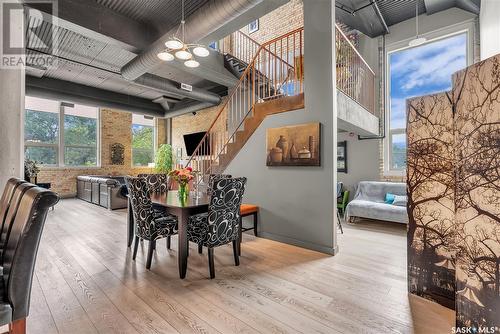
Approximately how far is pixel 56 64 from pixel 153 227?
593cm

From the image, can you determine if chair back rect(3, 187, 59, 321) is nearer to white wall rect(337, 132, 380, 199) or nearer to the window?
white wall rect(337, 132, 380, 199)

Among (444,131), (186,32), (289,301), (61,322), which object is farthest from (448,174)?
(186,32)

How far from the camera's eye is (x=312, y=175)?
3539 millimetres

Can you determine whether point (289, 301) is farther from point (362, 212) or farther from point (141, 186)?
point (362, 212)

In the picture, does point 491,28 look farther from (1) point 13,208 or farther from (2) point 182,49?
(1) point 13,208

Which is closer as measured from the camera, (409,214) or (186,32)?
(409,214)

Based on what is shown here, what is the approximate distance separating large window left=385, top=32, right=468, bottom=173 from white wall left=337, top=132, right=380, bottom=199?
0.29 metres

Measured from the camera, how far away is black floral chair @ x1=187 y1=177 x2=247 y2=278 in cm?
260

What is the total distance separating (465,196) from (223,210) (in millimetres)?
2045

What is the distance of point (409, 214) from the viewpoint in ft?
7.71

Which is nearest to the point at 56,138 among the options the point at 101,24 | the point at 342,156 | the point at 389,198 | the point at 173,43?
the point at 101,24

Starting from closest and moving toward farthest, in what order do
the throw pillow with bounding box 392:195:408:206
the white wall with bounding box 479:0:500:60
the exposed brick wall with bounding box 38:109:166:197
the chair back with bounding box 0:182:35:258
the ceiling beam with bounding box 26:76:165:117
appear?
the chair back with bounding box 0:182:35:258, the white wall with bounding box 479:0:500:60, the throw pillow with bounding box 392:195:408:206, the ceiling beam with bounding box 26:76:165:117, the exposed brick wall with bounding box 38:109:166:197

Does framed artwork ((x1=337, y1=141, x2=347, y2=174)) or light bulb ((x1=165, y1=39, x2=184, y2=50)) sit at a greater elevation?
light bulb ((x1=165, y1=39, x2=184, y2=50))

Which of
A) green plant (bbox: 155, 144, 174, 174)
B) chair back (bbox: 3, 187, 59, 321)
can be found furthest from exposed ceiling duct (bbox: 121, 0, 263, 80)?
green plant (bbox: 155, 144, 174, 174)
